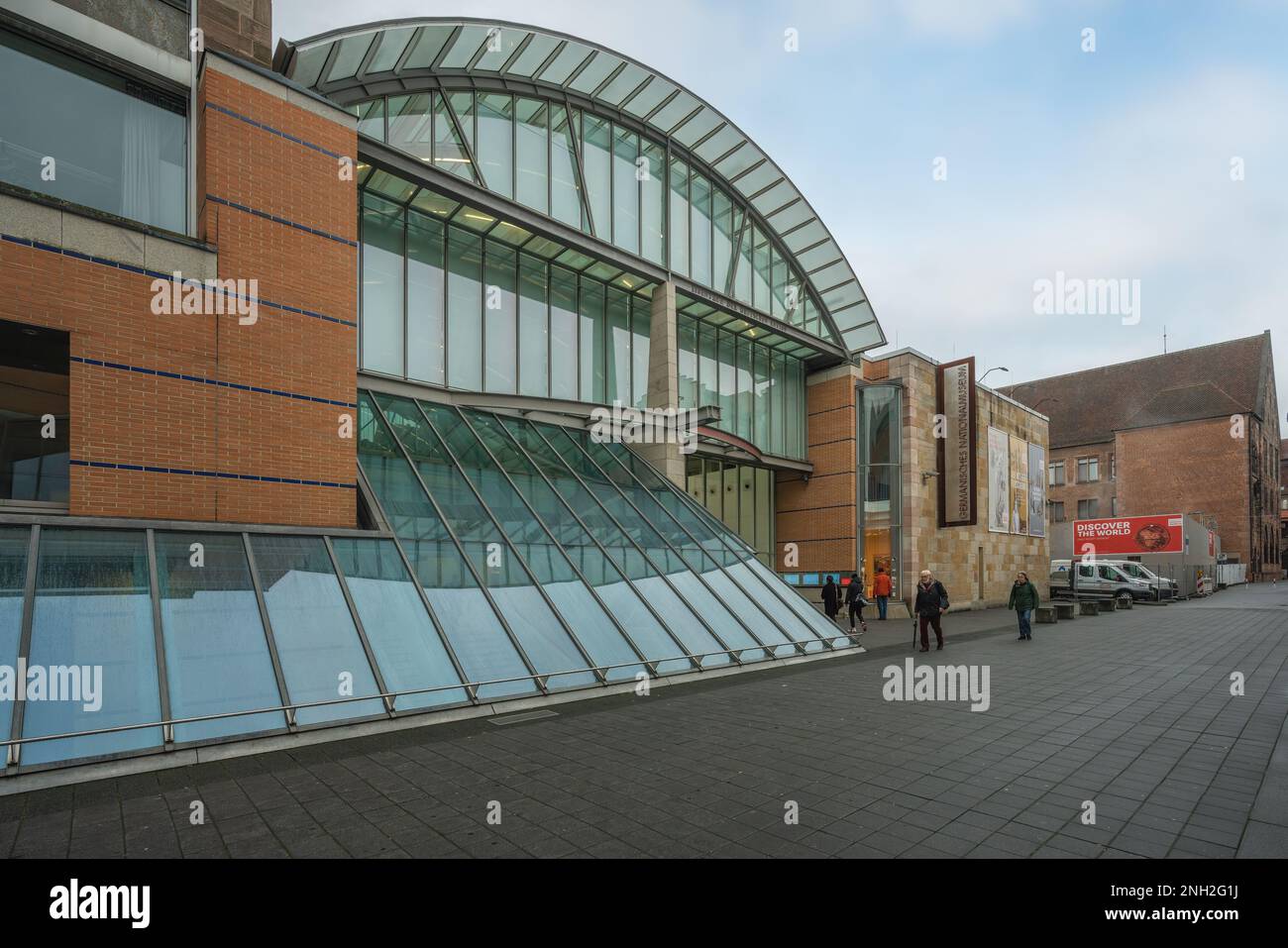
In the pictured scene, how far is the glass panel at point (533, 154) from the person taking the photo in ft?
56.5

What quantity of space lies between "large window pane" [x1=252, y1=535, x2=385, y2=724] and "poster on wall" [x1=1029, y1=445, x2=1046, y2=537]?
106ft

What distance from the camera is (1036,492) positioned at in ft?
111

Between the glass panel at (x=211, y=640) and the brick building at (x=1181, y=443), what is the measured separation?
204ft

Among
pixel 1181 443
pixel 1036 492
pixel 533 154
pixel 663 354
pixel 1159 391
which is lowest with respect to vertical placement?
pixel 1036 492

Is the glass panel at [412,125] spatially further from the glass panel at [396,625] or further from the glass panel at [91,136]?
the glass panel at [396,625]

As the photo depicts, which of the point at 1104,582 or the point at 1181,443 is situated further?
the point at 1181,443

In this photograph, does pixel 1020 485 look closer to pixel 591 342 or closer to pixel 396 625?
pixel 591 342

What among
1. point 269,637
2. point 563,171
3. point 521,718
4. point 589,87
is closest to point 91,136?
point 269,637

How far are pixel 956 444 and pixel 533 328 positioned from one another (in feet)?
54.8

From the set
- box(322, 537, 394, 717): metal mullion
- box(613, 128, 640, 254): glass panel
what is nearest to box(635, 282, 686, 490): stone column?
box(613, 128, 640, 254): glass panel

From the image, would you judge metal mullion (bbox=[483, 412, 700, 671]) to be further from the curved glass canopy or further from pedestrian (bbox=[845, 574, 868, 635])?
pedestrian (bbox=[845, 574, 868, 635])

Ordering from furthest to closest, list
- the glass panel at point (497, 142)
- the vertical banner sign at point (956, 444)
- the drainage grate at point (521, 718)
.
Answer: the vertical banner sign at point (956, 444), the glass panel at point (497, 142), the drainage grate at point (521, 718)

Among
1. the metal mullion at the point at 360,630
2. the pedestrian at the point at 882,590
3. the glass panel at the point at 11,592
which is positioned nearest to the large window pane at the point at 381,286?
the metal mullion at the point at 360,630
